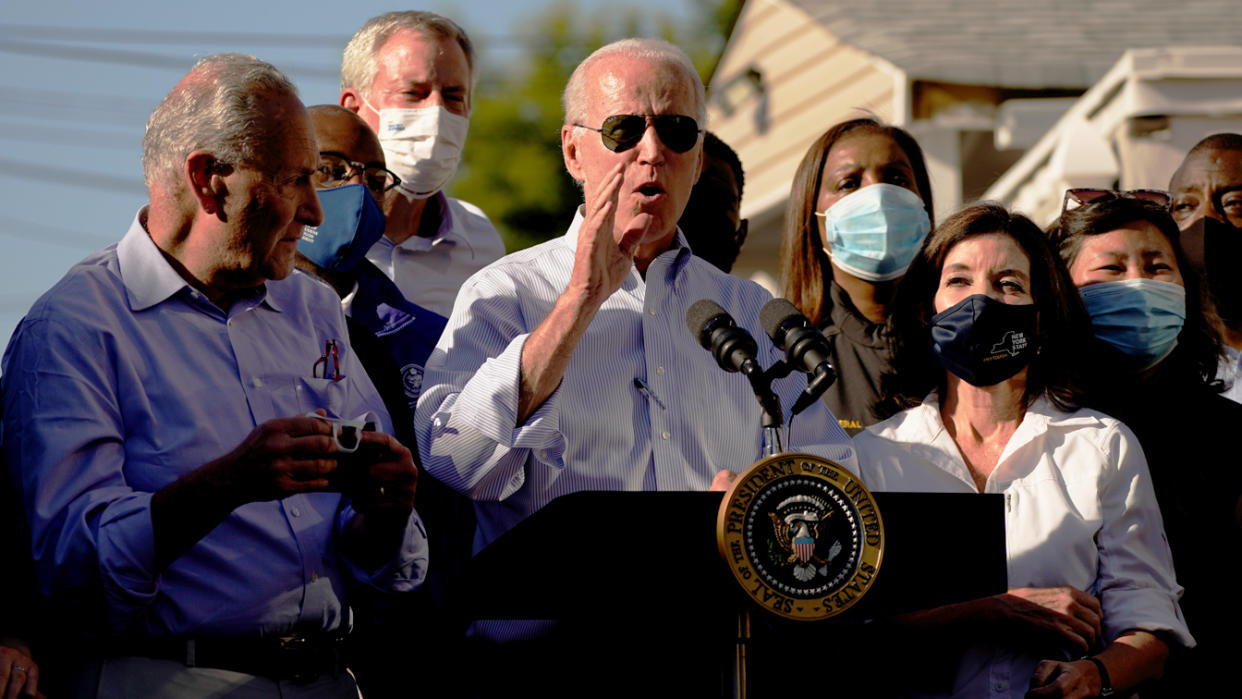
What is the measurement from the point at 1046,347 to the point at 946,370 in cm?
32

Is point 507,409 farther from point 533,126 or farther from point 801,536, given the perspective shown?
point 533,126

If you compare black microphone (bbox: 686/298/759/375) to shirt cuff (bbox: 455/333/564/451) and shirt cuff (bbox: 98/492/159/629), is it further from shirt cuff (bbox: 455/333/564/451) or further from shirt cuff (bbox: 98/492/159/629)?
shirt cuff (bbox: 98/492/159/629)

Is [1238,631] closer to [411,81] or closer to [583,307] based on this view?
[583,307]

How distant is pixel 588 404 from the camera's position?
4.25 metres

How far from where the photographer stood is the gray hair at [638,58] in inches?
177

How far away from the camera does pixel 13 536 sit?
3.63 m

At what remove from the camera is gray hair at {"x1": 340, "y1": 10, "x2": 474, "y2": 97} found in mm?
6086

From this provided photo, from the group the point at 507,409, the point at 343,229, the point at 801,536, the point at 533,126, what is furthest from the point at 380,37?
the point at 533,126

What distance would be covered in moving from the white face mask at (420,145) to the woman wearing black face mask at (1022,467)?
190 cm

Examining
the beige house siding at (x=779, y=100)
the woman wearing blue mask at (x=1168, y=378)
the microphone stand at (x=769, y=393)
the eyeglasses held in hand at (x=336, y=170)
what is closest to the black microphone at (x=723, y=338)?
the microphone stand at (x=769, y=393)

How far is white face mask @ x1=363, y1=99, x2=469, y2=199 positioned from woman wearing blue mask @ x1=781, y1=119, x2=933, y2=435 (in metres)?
1.35

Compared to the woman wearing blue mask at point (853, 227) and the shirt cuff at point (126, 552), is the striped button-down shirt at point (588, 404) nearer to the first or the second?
the shirt cuff at point (126, 552)

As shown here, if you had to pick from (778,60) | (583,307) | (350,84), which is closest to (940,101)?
(778,60)

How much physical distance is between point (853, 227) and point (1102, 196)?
0.89 meters
